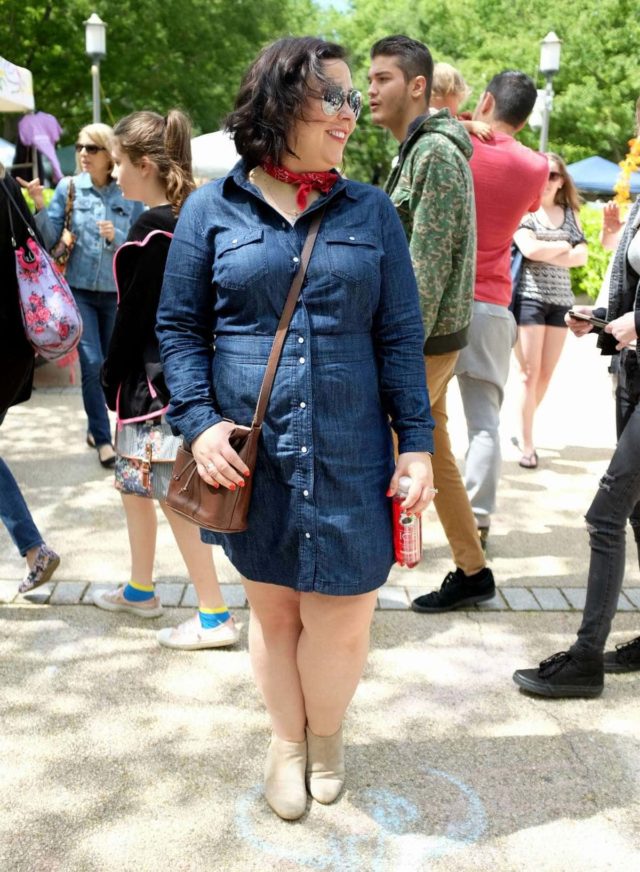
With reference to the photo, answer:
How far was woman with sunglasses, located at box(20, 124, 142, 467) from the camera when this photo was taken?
629 cm

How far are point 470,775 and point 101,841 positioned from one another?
3.58ft

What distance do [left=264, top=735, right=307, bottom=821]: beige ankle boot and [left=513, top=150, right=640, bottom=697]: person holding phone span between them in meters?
1.00

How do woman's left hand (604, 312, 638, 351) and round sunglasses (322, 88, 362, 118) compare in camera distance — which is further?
woman's left hand (604, 312, 638, 351)

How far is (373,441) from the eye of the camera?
255 cm

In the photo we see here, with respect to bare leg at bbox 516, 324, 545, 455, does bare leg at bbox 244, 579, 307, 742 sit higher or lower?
higher

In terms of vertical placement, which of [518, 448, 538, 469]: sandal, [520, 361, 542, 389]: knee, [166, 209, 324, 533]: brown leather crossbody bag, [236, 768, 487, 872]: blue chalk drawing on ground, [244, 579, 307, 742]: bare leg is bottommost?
[518, 448, 538, 469]: sandal

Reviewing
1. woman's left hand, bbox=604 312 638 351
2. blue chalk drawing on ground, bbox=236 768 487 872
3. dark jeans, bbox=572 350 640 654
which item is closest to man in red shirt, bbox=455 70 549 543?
dark jeans, bbox=572 350 640 654

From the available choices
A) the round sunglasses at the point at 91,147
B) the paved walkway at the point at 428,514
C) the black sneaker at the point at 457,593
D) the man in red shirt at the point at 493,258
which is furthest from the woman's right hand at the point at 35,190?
the black sneaker at the point at 457,593

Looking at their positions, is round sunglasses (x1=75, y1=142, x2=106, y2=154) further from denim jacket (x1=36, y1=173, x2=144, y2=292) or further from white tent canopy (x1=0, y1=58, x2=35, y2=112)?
white tent canopy (x1=0, y1=58, x2=35, y2=112)

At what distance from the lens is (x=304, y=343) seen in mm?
2424

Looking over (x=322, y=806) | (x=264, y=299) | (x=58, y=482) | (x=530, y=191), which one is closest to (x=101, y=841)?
(x=322, y=806)

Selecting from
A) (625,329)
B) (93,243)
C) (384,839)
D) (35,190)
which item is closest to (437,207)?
(625,329)

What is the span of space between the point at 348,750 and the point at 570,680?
86 centimetres

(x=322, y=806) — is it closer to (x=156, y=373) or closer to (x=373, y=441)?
(x=373, y=441)
